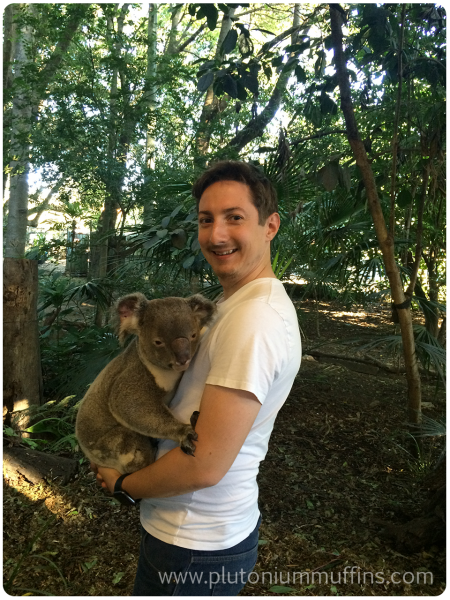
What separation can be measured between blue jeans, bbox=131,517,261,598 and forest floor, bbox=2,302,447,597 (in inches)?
40.9

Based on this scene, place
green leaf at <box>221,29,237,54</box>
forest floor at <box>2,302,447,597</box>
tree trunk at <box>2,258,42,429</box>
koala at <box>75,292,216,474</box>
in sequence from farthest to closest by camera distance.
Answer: tree trunk at <box>2,258,42,429</box>
green leaf at <box>221,29,237,54</box>
forest floor at <box>2,302,447,597</box>
koala at <box>75,292,216,474</box>

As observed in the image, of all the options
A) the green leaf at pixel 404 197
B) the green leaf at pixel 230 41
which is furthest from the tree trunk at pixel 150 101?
the green leaf at pixel 404 197

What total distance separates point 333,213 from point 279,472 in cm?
205

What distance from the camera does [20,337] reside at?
3.33m

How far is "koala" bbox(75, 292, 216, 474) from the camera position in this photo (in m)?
1.24

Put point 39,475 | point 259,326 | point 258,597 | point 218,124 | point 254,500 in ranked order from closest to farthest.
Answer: point 259,326 < point 254,500 < point 258,597 < point 39,475 < point 218,124

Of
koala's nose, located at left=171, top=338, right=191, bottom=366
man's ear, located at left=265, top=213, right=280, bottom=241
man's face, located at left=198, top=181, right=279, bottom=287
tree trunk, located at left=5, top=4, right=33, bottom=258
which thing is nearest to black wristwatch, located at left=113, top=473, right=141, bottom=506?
koala's nose, located at left=171, top=338, right=191, bottom=366

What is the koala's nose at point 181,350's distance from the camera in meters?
1.17

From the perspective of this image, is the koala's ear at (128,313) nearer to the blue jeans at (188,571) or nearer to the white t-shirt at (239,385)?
the white t-shirt at (239,385)

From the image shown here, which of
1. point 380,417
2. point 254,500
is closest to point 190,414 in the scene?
point 254,500

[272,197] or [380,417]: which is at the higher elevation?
[272,197]

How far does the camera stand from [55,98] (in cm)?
515

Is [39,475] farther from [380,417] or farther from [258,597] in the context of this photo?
[380,417]

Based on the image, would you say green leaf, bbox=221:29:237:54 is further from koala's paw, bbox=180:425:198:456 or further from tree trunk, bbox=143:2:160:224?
tree trunk, bbox=143:2:160:224
